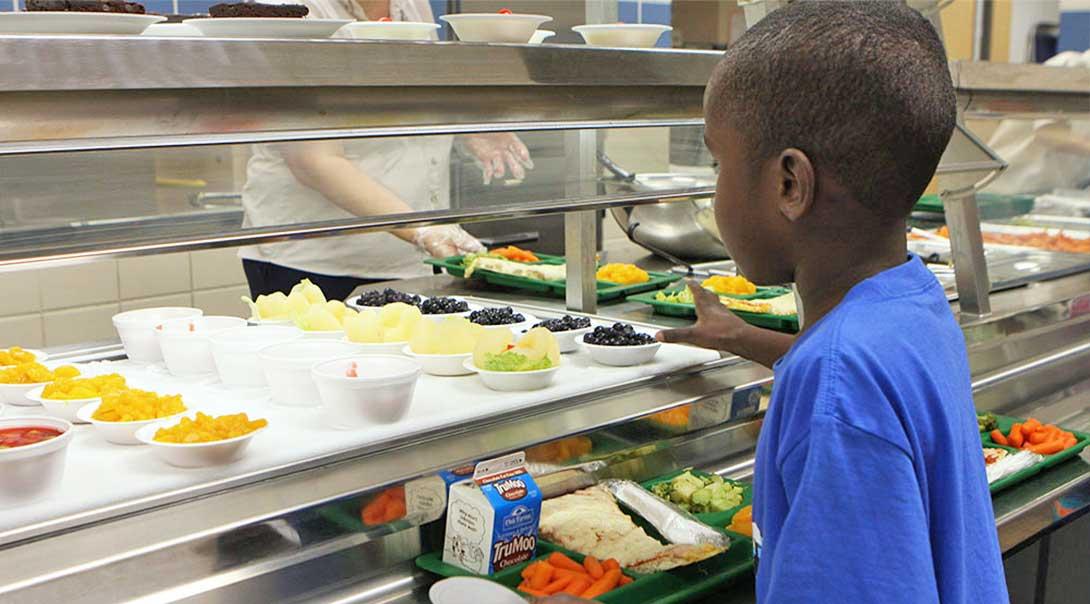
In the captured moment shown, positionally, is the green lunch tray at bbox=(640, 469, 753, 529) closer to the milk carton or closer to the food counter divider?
the food counter divider

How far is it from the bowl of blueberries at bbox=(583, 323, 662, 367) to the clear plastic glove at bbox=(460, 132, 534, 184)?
1.24ft

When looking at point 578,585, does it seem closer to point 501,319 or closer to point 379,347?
point 379,347

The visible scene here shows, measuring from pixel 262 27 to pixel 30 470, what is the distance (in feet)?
1.97

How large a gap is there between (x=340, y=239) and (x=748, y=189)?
2.22 m

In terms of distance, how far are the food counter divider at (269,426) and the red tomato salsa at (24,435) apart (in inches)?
2.3

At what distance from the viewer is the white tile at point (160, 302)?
3764 mm

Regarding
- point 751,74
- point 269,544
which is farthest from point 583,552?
point 751,74

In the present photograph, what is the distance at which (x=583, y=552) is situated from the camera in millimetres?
1744

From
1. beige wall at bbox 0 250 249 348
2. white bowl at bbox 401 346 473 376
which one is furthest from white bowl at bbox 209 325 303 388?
beige wall at bbox 0 250 249 348

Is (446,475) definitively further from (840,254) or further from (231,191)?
(840,254)

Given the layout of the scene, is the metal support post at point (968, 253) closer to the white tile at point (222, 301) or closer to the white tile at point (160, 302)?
the white tile at point (222, 301)

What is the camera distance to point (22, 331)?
3564mm

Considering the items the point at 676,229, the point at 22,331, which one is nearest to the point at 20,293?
the point at 22,331

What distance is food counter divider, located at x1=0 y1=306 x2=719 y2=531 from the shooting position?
144 centimetres
